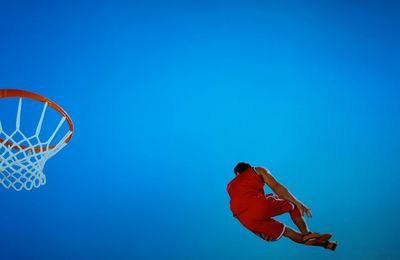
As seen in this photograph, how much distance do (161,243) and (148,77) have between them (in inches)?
73.6

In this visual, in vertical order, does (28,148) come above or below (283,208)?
above

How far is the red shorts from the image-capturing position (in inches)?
128

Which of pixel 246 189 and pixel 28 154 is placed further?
pixel 28 154

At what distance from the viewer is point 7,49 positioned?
4754mm

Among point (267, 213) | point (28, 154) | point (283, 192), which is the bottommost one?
point (267, 213)

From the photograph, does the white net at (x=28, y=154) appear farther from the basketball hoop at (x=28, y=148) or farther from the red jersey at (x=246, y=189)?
the red jersey at (x=246, y=189)

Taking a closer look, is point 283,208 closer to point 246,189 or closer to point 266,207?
point 266,207

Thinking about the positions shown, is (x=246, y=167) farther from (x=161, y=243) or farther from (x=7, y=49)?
(x=7, y=49)

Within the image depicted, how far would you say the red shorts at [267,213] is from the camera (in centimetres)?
326

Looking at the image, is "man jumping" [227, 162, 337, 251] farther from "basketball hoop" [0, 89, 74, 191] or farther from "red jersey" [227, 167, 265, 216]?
"basketball hoop" [0, 89, 74, 191]

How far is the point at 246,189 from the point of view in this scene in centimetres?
335

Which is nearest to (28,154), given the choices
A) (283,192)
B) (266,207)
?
(266,207)

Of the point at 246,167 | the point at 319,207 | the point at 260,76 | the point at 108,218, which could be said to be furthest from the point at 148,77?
the point at 319,207

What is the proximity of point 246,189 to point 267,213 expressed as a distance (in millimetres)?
232
